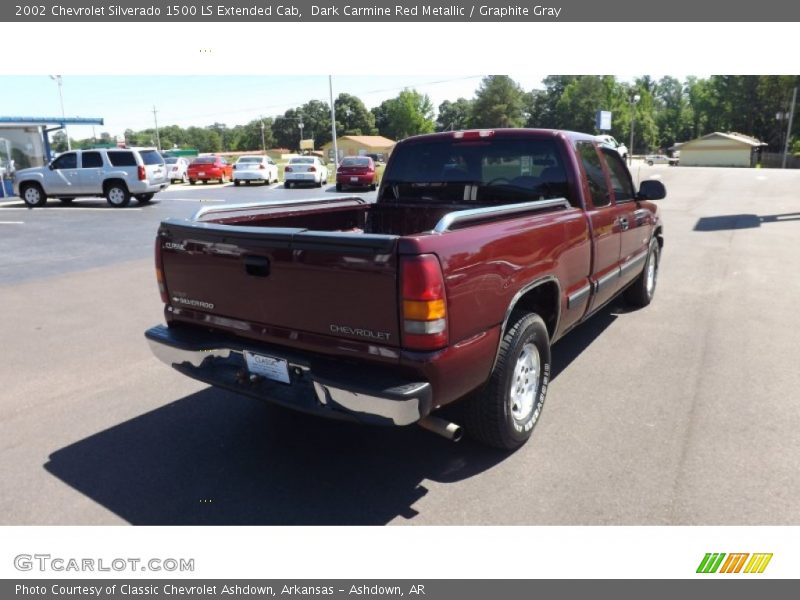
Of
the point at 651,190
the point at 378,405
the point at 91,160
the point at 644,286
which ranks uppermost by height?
the point at 91,160

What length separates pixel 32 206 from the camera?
65.6 ft

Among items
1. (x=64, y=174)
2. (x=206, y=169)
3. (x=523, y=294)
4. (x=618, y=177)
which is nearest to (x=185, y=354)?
(x=523, y=294)

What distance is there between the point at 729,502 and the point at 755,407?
54.5 inches

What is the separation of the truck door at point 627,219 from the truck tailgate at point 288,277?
320cm

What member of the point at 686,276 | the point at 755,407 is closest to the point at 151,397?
the point at 755,407

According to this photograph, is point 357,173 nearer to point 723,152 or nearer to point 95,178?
point 95,178

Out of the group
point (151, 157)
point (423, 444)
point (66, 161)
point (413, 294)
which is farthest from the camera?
point (151, 157)

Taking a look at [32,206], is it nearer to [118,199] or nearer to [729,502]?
[118,199]

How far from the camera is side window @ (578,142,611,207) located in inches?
181

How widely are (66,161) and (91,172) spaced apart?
3.51 ft

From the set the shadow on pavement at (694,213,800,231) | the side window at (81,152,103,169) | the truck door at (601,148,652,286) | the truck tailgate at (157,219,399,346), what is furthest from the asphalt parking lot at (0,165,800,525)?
the side window at (81,152,103,169)

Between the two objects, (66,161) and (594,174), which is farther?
(66,161)

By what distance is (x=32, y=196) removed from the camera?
19906 millimetres

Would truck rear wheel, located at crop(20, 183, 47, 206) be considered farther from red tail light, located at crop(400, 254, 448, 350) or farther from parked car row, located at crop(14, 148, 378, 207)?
red tail light, located at crop(400, 254, 448, 350)
